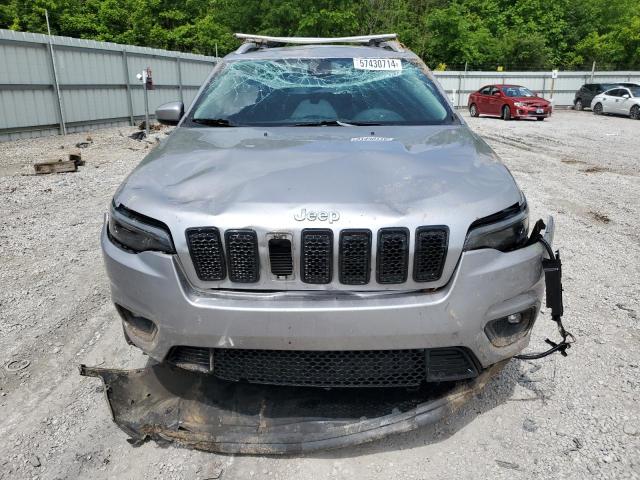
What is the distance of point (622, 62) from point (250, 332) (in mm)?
54237

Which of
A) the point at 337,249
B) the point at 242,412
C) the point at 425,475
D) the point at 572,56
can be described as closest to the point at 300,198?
the point at 337,249

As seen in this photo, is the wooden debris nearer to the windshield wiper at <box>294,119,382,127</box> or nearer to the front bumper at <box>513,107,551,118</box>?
the windshield wiper at <box>294,119,382,127</box>

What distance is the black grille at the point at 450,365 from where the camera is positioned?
2045 mm

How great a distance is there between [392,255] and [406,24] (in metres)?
46.5

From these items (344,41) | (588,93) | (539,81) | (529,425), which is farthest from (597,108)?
(529,425)

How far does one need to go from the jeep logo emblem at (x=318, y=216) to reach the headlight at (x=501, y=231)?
512 millimetres

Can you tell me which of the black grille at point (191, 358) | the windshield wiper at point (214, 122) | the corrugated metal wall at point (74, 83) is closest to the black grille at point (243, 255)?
the black grille at point (191, 358)

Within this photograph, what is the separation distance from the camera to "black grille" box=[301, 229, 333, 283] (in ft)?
6.23

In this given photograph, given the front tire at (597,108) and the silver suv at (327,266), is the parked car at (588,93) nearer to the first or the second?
the front tire at (597,108)

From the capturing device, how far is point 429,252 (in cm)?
193

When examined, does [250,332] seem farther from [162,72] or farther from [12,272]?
[162,72]

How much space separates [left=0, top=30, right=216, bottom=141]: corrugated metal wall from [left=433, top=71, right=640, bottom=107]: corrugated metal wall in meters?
19.9

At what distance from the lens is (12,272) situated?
14.1ft

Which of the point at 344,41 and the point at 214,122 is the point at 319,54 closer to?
the point at 214,122
